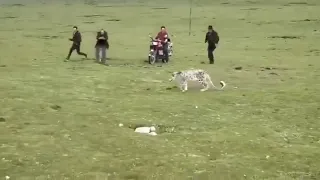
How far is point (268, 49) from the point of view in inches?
1406

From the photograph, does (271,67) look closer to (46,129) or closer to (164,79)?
(164,79)

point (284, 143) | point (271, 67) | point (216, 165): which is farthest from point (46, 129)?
point (271, 67)

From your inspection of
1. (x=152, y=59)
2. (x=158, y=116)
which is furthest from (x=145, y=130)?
(x=152, y=59)

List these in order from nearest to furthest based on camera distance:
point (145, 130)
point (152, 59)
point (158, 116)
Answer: point (145, 130) < point (158, 116) < point (152, 59)

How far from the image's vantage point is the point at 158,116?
15.6m

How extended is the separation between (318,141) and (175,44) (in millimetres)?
27010

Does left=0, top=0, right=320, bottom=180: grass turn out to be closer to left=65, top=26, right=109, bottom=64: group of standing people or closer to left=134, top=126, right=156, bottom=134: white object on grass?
left=134, top=126, right=156, bottom=134: white object on grass

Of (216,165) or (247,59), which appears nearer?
(216,165)

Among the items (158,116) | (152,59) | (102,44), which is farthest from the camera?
(152,59)

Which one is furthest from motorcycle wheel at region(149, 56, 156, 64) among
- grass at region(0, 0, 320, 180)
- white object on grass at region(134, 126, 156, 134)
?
white object on grass at region(134, 126, 156, 134)

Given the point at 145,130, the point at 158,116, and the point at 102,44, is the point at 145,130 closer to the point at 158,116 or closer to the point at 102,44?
the point at 158,116

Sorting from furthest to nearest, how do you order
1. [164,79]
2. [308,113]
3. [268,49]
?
1. [268,49]
2. [164,79]
3. [308,113]

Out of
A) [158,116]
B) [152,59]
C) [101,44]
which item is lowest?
[152,59]

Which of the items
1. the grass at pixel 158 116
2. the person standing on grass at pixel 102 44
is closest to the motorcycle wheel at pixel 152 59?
the grass at pixel 158 116
